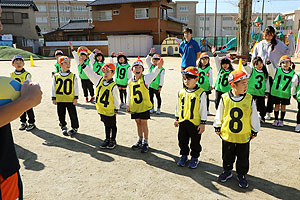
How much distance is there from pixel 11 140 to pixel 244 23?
18.2 meters

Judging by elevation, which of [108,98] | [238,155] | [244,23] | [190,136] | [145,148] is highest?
[244,23]

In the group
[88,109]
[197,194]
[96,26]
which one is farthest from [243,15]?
[96,26]

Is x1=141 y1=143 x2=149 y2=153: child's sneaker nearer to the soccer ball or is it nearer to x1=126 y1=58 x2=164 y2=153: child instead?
x1=126 y1=58 x2=164 y2=153: child

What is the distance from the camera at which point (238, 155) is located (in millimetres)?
3750

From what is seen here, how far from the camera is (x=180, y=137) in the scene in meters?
4.36

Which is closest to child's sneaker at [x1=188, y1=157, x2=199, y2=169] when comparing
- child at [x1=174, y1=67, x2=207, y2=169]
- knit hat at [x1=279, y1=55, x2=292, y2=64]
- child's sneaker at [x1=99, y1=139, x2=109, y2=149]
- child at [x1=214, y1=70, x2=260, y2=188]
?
child at [x1=174, y1=67, x2=207, y2=169]

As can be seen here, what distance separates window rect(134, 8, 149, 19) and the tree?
820 inches

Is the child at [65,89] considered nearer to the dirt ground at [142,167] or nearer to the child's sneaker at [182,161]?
the dirt ground at [142,167]

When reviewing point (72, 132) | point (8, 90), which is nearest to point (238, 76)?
point (8, 90)

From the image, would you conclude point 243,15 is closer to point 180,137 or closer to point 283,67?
point 283,67

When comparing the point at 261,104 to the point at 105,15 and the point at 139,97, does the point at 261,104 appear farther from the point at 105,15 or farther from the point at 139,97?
the point at 105,15

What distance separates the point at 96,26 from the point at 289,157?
3785 cm

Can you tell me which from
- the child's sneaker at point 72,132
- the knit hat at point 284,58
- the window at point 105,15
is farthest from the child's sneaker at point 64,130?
the window at point 105,15

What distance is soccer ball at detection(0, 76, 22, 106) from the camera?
5.06 ft
